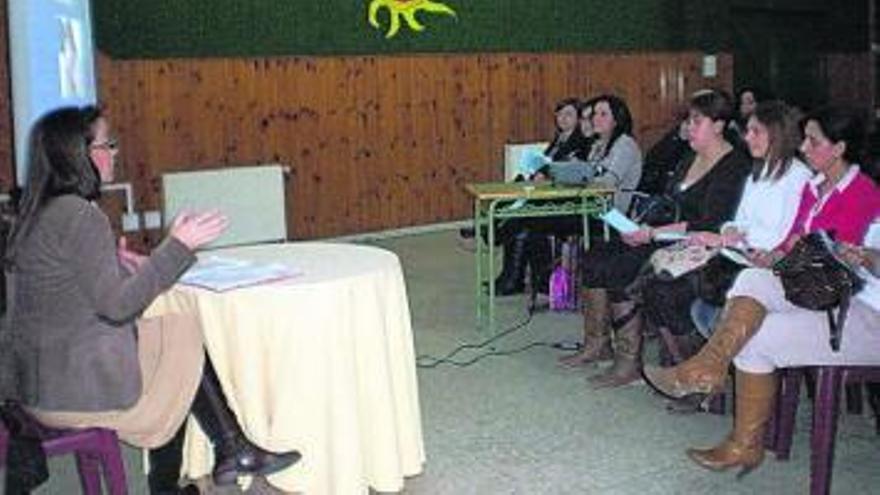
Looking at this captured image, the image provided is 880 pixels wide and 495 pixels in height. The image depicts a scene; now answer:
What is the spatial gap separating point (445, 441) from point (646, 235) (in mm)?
1107

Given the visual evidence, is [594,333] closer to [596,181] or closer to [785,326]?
[596,181]

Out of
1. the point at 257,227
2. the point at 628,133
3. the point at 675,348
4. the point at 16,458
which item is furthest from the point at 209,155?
the point at 16,458

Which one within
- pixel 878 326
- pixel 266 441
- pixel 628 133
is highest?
pixel 628 133

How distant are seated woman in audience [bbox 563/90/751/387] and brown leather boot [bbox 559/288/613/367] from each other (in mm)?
91

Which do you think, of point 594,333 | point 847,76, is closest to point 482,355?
point 594,333

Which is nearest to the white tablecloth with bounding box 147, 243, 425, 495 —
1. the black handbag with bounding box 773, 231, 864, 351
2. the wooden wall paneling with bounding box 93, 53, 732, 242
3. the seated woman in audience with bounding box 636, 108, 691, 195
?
the black handbag with bounding box 773, 231, 864, 351

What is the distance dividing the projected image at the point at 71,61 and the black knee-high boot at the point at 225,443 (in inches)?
67.2

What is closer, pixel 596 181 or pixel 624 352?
pixel 624 352

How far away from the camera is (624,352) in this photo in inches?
157

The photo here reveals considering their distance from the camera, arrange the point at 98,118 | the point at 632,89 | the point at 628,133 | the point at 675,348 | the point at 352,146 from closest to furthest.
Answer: the point at 98,118 < the point at 675,348 < the point at 628,133 < the point at 352,146 < the point at 632,89

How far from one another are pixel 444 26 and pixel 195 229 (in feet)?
19.4

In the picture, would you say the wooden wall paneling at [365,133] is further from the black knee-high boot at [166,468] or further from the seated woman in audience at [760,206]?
the black knee-high boot at [166,468]

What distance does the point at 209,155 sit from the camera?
7.00 metres

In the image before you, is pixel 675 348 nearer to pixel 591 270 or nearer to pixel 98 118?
pixel 591 270
